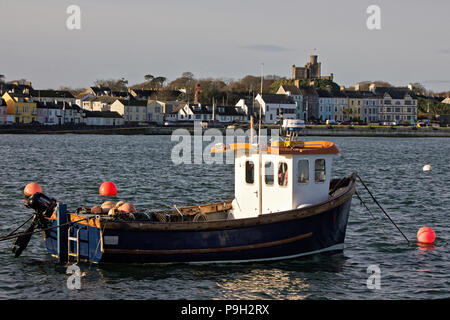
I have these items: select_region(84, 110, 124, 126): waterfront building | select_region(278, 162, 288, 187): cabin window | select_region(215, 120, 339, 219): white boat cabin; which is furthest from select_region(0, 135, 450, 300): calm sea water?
select_region(84, 110, 124, 126): waterfront building

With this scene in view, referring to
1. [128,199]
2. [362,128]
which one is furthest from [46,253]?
[362,128]

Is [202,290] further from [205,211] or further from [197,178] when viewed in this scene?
[197,178]

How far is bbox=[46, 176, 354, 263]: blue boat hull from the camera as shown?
1694cm

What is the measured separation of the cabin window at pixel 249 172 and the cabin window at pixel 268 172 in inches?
17.7

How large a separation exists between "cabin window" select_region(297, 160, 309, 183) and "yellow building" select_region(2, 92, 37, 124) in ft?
406

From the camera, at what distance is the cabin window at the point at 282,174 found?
1858 cm

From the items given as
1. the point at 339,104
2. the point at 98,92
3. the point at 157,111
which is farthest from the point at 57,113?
the point at 339,104

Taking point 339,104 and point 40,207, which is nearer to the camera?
point 40,207

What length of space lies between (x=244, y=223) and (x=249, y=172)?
7.78 ft

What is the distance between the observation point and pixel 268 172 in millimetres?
18891

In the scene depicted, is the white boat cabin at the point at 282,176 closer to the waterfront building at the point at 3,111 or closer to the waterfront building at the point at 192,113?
the waterfront building at the point at 3,111

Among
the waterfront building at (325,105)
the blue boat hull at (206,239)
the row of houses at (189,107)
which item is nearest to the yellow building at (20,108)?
the row of houses at (189,107)

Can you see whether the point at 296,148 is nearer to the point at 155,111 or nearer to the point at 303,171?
the point at 303,171

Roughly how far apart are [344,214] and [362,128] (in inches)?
4719
